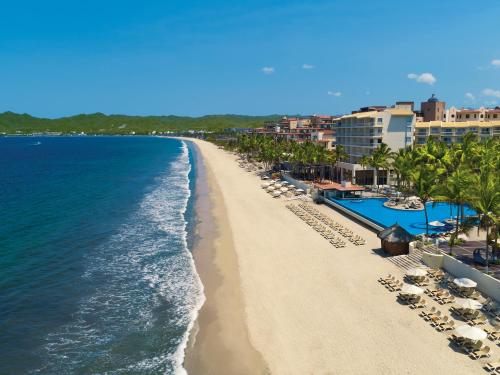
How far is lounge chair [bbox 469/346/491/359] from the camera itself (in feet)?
64.1

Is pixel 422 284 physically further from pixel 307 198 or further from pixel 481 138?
pixel 481 138

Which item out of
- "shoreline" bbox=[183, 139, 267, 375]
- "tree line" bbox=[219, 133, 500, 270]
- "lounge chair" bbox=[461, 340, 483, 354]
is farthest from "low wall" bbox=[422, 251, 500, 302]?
"shoreline" bbox=[183, 139, 267, 375]

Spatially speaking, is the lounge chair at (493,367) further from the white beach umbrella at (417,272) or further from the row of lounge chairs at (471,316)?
the white beach umbrella at (417,272)

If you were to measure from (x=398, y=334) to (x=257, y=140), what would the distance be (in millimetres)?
101183

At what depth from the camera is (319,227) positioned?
43156 millimetres

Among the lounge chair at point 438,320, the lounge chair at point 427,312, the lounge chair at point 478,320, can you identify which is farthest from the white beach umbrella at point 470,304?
the lounge chair at point 427,312

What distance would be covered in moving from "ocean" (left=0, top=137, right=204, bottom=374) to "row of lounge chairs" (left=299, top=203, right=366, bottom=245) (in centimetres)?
1449

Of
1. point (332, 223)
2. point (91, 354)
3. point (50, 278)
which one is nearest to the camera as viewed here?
point (91, 354)

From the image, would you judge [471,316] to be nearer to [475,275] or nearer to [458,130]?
[475,275]

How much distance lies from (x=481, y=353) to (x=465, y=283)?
6557 mm

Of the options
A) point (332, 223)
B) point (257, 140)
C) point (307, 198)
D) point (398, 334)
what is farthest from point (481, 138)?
point (398, 334)

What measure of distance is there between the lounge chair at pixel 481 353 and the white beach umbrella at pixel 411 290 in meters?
5.66

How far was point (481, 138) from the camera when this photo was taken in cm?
7919

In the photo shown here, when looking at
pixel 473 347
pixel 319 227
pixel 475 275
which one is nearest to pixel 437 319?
pixel 473 347
